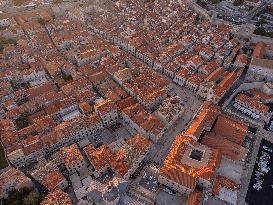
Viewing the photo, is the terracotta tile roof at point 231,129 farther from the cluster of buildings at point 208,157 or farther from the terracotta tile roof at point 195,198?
the terracotta tile roof at point 195,198

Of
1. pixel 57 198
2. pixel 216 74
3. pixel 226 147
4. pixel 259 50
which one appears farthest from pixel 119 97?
pixel 259 50

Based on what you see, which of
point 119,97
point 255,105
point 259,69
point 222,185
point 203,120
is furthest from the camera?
point 259,69

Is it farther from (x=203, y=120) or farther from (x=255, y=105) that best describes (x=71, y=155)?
(x=255, y=105)

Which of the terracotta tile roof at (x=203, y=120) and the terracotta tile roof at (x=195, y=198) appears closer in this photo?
the terracotta tile roof at (x=195, y=198)

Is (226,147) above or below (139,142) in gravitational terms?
above

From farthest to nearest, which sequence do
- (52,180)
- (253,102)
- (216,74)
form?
1. (216,74)
2. (253,102)
3. (52,180)

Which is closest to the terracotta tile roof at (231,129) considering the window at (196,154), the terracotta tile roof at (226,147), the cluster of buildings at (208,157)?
the cluster of buildings at (208,157)

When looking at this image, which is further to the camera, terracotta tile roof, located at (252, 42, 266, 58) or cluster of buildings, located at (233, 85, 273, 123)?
terracotta tile roof, located at (252, 42, 266, 58)

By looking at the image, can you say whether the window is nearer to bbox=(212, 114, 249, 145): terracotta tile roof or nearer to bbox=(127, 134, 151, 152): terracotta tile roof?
bbox=(212, 114, 249, 145): terracotta tile roof

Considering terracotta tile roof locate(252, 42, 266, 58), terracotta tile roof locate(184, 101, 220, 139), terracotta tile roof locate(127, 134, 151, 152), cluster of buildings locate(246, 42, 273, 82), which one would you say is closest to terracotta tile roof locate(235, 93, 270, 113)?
terracotta tile roof locate(184, 101, 220, 139)

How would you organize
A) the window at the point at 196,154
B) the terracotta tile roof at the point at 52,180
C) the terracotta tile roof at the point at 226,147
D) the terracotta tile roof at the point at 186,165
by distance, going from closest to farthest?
the terracotta tile roof at the point at 52,180
the terracotta tile roof at the point at 186,165
the window at the point at 196,154
the terracotta tile roof at the point at 226,147

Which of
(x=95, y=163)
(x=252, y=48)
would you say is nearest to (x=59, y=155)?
(x=95, y=163)
